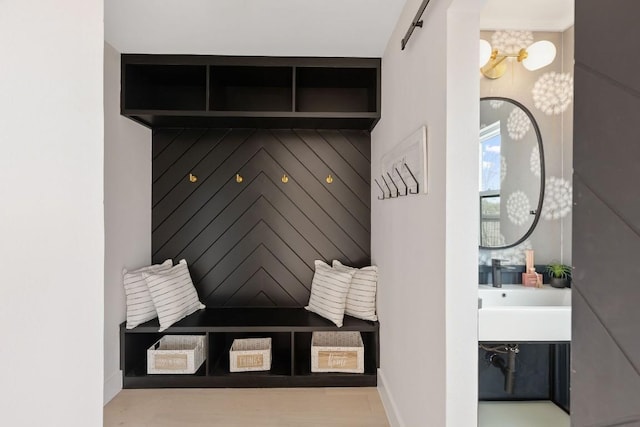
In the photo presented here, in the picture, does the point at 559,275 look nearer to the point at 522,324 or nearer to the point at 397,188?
the point at 522,324

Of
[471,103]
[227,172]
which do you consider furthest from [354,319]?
[471,103]

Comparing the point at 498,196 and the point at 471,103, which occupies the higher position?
the point at 471,103

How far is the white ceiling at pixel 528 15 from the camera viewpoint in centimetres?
206

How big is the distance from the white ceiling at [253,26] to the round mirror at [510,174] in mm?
910

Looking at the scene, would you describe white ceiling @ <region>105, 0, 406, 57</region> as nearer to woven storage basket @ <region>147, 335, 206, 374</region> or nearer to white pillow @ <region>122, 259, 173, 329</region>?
white pillow @ <region>122, 259, 173, 329</region>

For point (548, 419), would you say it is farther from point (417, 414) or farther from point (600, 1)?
point (600, 1)

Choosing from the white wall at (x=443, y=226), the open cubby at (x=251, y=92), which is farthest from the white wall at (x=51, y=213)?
the open cubby at (x=251, y=92)

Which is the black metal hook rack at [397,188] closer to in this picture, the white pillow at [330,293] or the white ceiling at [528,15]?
the white pillow at [330,293]

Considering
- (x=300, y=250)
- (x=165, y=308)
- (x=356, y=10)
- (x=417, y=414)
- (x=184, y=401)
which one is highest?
(x=356, y=10)

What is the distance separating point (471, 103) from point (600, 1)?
2.36 feet

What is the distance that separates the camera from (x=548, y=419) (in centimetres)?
204

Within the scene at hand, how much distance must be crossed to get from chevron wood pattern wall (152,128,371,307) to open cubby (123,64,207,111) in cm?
26

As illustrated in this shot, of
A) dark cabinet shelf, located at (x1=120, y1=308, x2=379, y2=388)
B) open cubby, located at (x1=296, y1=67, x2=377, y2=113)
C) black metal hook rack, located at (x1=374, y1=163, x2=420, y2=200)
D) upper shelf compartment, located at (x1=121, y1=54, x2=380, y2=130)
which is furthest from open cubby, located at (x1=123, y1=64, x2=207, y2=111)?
dark cabinet shelf, located at (x1=120, y1=308, x2=379, y2=388)

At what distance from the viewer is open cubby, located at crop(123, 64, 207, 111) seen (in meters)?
2.58
